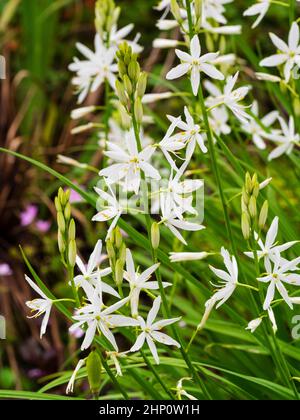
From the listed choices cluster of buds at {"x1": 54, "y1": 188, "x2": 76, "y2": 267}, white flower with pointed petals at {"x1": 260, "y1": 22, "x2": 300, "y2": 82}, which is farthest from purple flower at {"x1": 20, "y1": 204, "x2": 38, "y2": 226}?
cluster of buds at {"x1": 54, "y1": 188, "x2": 76, "y2": 267}

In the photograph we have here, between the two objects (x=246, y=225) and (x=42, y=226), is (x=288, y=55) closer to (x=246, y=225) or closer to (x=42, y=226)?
(x=246, y=225)

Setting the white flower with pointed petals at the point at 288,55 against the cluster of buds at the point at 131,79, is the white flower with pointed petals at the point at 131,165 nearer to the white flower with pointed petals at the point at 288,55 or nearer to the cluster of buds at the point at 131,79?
the cluster of buds at the point at 131,79

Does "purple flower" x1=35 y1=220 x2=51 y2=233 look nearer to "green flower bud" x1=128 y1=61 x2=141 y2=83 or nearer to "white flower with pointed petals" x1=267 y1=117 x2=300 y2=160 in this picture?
"white flower with pointed petals" x1=267 y1=117 x2=300 y2=160

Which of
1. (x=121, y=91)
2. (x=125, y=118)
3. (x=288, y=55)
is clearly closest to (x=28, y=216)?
(x=288, y=55)

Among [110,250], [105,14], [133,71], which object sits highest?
[105,14]
